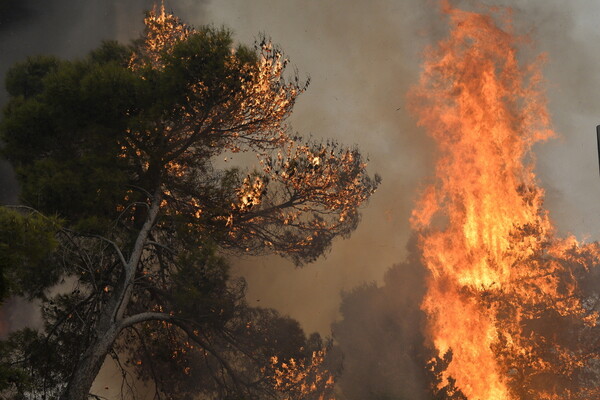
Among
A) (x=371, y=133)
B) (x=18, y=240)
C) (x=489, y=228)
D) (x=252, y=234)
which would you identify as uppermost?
(x=371, y=133)

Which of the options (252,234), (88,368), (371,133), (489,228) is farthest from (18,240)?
(371,133)

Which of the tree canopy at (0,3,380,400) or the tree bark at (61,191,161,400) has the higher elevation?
the tree canopy at (0,3,380,400)

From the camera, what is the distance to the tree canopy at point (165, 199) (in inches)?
455

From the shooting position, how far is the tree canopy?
11547 millimetres

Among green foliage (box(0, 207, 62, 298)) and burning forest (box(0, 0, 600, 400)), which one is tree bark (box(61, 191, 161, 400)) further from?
green foliage (box(0, 207, 62, 298))

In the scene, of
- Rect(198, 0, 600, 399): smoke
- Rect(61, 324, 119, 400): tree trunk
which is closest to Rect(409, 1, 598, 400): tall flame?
Rect(198, 0, 600, 399): smoke

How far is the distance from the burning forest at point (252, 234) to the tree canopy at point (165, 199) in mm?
56

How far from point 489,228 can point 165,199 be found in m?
16.6

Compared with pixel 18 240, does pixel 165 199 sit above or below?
above

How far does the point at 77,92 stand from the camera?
1202cm

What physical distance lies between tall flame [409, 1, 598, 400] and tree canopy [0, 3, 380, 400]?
11288 mm

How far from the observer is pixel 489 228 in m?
23.9

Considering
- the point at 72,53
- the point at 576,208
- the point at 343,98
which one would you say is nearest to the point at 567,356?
the point at 576,208

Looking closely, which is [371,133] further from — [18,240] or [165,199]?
[18,240]
